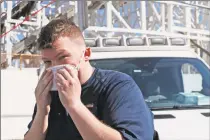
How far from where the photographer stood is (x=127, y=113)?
1622mm

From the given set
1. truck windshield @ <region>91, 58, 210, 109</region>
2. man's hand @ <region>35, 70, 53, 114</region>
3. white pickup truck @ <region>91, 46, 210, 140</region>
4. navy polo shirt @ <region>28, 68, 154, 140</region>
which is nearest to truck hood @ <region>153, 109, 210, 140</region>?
white pickup truck @ <region>91, 46, 210, 140</region>

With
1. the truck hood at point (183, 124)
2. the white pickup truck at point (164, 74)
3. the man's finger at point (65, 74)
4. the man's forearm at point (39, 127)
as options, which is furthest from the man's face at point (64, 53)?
the white pickup truck at point (164, 74)

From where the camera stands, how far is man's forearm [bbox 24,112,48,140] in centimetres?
172

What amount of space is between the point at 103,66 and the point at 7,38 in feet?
37.4

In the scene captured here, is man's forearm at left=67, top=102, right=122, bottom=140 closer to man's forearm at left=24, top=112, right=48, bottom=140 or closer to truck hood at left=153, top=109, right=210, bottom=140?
man's forearm at left=24, top=112, right=48, bottom=140

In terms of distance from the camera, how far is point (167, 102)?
12.3 ft

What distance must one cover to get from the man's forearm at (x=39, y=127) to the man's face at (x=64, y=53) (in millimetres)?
223

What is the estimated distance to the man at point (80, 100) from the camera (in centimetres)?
152

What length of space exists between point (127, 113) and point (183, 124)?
1.53 meters

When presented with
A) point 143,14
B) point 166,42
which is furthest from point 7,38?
point 166,42

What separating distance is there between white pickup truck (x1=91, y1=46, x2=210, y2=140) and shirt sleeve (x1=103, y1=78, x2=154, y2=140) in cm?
162

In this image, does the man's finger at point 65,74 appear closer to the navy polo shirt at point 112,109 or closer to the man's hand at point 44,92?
the man's hand at point 44,92

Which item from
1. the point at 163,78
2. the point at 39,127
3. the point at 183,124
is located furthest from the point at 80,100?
the point at 163,78

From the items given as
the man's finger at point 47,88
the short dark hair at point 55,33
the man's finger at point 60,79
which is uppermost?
the short dark hair at point 55,33
